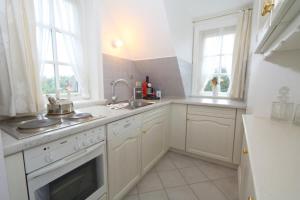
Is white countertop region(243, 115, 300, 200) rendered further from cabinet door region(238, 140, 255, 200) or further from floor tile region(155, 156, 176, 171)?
floor tile region(155, 156, 176, 171)

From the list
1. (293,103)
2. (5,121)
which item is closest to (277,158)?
(293,103)

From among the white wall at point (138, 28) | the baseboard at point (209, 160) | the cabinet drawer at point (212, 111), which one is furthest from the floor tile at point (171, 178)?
the white wall at point (138, 28)

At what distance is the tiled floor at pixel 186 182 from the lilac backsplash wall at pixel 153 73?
113cm

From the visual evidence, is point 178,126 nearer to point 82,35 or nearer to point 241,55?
point 241,55

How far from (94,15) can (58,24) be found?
0.41m

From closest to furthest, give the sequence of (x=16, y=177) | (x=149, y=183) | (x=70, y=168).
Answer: (x=16, y=177) → (x=70, y=168) → (x=149, y=183)

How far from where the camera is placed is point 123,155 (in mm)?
1268

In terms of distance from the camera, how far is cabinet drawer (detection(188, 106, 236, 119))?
175cm

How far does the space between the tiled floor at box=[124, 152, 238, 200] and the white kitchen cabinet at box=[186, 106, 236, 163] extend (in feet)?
0.60

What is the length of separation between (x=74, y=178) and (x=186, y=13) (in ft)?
7.77

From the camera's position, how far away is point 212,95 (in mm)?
2428

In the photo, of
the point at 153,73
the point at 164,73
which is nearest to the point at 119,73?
the point at 153,73

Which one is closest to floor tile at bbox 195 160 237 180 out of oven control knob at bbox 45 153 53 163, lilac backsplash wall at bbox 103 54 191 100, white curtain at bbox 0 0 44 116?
lilac backsplash wall at bbox 103 54 191 100

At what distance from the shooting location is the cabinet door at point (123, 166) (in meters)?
1.16
